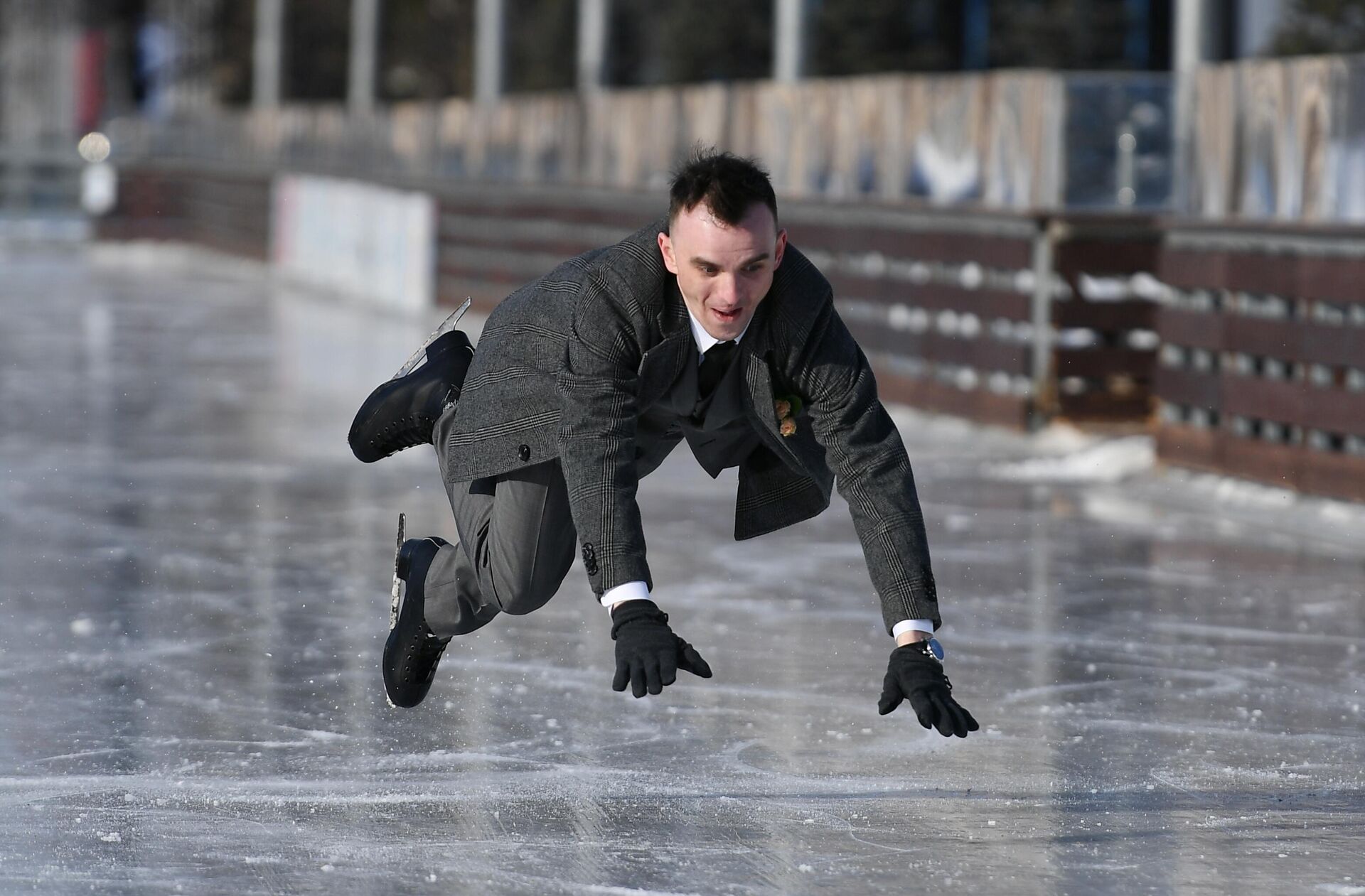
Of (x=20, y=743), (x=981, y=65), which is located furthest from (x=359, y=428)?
(x=981, y=65)

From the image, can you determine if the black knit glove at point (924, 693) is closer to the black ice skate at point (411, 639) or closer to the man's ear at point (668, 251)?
the man's ear at point (668, 251)

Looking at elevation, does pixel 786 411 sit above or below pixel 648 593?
above

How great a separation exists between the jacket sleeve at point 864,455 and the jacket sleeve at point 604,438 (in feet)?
1.24

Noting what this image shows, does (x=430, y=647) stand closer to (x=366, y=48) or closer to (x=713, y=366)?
(x=713, y=366)

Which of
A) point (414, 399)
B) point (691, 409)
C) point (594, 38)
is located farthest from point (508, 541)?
point (594, 38)

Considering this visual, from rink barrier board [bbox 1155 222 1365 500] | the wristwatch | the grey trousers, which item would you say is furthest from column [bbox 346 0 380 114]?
the wristwatch

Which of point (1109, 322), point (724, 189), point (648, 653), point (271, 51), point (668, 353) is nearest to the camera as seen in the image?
point (648, 653)

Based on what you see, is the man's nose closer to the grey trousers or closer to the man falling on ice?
the man falling on ice

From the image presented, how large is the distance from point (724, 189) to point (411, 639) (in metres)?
2.13

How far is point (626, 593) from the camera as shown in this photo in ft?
15.7

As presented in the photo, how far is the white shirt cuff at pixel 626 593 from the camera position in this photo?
4.78 meters

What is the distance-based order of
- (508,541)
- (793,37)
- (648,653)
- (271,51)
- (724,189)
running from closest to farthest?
(648,653)
(724,189)
(508,541)
(793,37)
(271,51)

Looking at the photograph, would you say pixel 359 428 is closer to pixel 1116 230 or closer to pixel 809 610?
pixel 809 610

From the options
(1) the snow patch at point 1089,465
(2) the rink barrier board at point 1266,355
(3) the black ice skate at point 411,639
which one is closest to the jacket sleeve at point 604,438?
(3) the black ice skate at point 411,639
